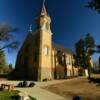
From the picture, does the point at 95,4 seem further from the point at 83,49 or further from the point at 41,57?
the point at 83,49

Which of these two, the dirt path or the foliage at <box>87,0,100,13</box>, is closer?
the foliage at <box>87,0,100,13</box>

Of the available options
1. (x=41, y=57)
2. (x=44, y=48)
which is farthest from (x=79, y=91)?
(x=44, y=48)

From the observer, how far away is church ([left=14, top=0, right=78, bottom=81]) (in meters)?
63.3

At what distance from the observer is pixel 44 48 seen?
64625mm

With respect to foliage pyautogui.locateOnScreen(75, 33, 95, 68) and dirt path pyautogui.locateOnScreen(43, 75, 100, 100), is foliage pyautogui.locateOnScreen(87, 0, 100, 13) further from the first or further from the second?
foliage pyautogui.locateOnScreen(75, 33, 95, 68)

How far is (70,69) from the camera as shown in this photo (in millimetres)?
75812

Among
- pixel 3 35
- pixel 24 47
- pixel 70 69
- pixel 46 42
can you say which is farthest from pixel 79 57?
pixel 3 35

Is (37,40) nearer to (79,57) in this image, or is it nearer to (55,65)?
(55,65)

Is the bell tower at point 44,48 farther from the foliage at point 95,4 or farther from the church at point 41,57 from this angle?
the foliage at point 95,4

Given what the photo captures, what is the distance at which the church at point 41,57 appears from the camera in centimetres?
6334

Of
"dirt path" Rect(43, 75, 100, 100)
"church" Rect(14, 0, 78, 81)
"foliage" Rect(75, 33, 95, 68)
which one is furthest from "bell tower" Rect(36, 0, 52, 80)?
"dirt path" Rect(43, 75, 100, 100)

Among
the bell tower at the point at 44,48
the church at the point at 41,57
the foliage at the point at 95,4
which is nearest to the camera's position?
the foliage at the point at 95,4

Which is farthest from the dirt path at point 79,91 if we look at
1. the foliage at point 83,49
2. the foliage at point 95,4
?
the foliage at point 83,49

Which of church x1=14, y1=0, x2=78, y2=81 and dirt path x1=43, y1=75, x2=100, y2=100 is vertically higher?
church x1=14, y1=0, x2=78, y2=81
